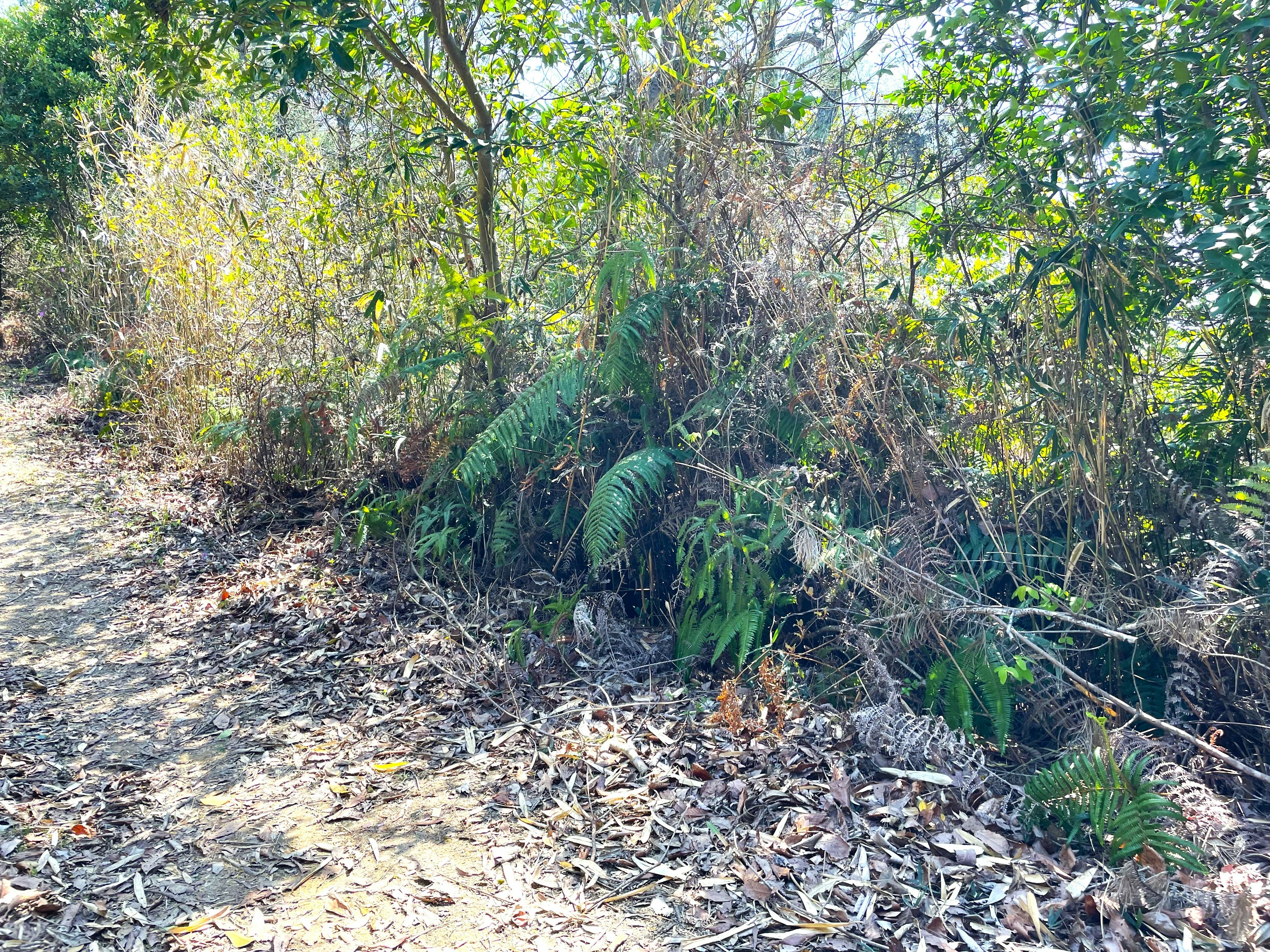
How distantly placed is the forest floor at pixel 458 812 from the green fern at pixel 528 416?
72 cm

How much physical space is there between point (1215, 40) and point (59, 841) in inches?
191

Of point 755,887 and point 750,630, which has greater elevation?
point 750,630

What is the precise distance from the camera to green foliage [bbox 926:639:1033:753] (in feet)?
9.91

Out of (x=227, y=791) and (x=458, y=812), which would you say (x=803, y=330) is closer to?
(x=458, y=812)

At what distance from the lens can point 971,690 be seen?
10.2 ft

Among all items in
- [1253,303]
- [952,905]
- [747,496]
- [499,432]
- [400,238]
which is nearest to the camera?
[952,905]

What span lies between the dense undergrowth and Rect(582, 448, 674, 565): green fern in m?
0.02

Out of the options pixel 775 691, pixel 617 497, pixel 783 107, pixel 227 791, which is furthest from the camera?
pixel 783 107

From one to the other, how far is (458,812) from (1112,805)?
7.17ft

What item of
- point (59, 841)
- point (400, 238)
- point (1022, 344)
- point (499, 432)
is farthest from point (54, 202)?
point (1022, 344)

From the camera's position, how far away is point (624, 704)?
3.50 metres

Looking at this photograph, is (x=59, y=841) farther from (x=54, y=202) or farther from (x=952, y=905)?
(x=54, y=202)

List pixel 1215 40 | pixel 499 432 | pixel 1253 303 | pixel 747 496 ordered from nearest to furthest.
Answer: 1. pixel 1253 303
2. pixel 1215 40
3. pixel 747 496
4. pixel 499 432

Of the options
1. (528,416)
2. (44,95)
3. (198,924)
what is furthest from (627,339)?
(44,95)
